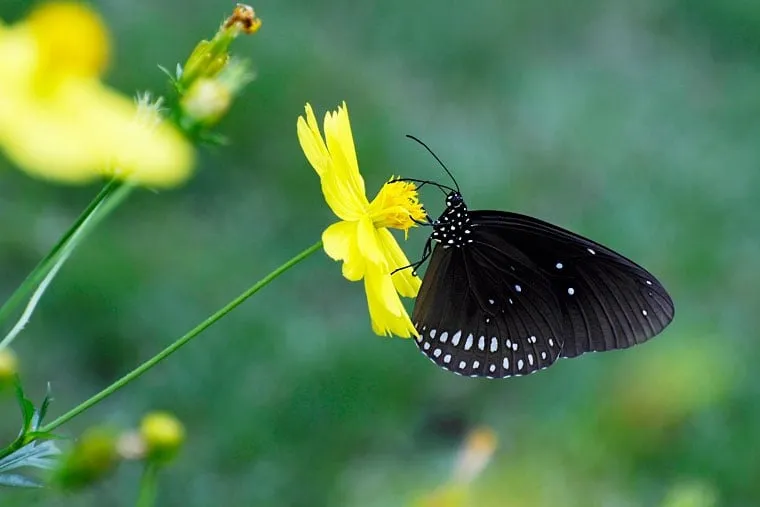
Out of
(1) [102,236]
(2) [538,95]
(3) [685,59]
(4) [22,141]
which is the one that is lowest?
(4) [22,141]

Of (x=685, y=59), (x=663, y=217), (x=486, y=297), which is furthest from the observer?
(x=685, y=59)

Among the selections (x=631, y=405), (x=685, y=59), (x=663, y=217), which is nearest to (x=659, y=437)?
(x=631, y=405)

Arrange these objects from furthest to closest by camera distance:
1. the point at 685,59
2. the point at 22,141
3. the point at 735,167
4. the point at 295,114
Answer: the point at 685,59 → the point at 735,167 → the point at 295,114 → the point at 22,141

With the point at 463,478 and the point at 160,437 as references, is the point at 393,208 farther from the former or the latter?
the point at 160,437

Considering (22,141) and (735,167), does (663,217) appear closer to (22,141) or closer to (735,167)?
(735,167)

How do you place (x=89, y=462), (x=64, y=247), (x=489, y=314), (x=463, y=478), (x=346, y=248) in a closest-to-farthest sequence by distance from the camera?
1. (x=89, y=462)
2. (x=64, y=247)
3. (x=463, y=478)
4. (x=346, y=248)
5. (x=489, y=314)

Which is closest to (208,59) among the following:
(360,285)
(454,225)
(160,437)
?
(160,437)

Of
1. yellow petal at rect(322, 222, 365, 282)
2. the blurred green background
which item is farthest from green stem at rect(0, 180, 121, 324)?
the blurred green background
